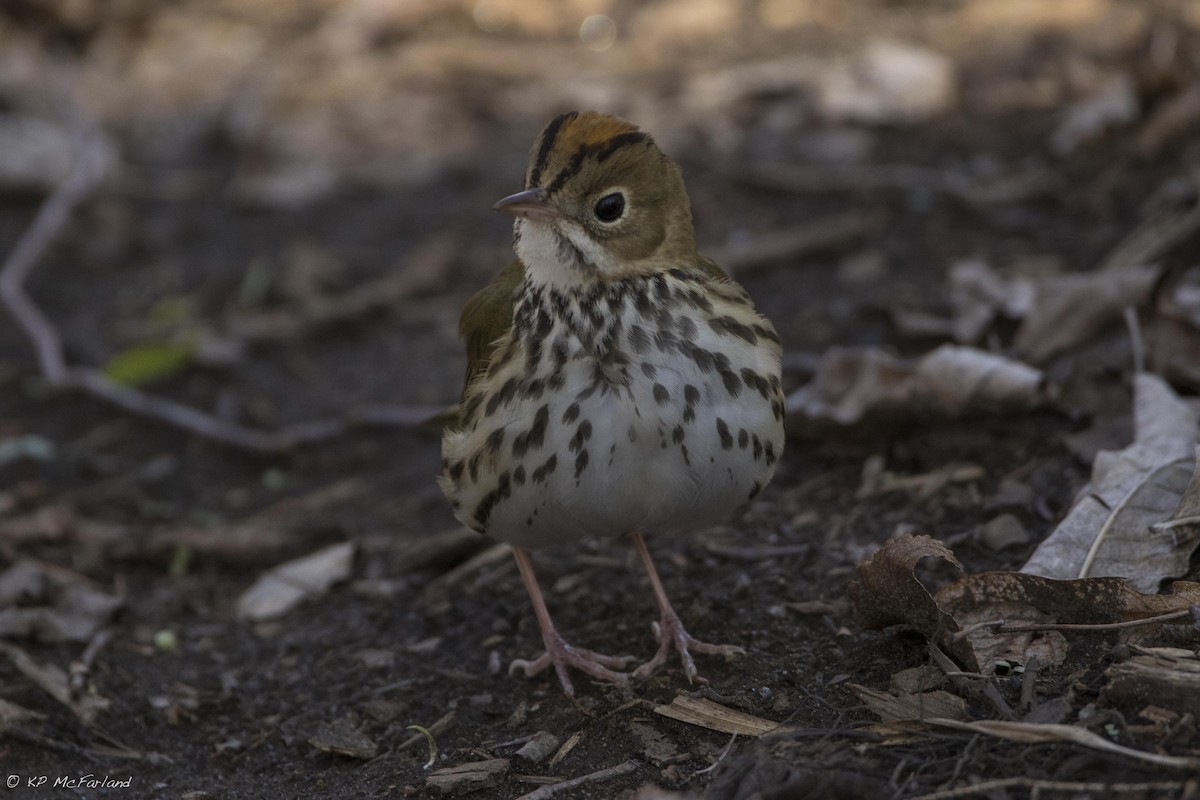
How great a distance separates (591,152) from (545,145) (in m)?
0.12

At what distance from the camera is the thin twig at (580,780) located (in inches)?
120

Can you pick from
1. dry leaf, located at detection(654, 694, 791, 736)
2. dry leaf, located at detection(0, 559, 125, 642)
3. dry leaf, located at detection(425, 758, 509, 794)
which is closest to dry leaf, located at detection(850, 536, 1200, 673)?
dry leaf, located at detection(654, 694, 791, 736)

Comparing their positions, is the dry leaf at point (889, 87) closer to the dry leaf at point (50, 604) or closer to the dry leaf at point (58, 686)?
the dry leaf at point (50, 604)

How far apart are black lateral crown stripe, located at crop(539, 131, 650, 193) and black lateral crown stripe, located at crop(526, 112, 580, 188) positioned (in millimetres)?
57

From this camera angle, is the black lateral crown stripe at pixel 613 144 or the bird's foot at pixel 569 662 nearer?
the black lateral crown stripe at pixel 613 144

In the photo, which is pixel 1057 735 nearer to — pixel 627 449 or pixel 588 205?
pixel 627 449

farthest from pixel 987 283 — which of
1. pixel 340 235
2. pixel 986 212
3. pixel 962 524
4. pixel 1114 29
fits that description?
pixel 340 235

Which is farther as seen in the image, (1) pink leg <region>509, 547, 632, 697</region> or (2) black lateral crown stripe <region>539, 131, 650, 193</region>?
(1) pink leg <region>509, 547, 632, 697</region>

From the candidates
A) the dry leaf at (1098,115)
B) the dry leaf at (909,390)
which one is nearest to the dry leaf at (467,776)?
the dry leaf at (909,390)

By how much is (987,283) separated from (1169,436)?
5.27 feet

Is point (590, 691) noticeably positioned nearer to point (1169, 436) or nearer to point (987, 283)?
point (1169, 436)

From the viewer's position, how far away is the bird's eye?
3.39 metres

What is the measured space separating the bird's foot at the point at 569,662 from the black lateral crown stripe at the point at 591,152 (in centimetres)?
123

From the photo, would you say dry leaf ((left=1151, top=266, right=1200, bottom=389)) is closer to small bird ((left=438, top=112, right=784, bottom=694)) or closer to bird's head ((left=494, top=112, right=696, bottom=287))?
small bird ((left=438, top=112, right=784, bottom=694))
